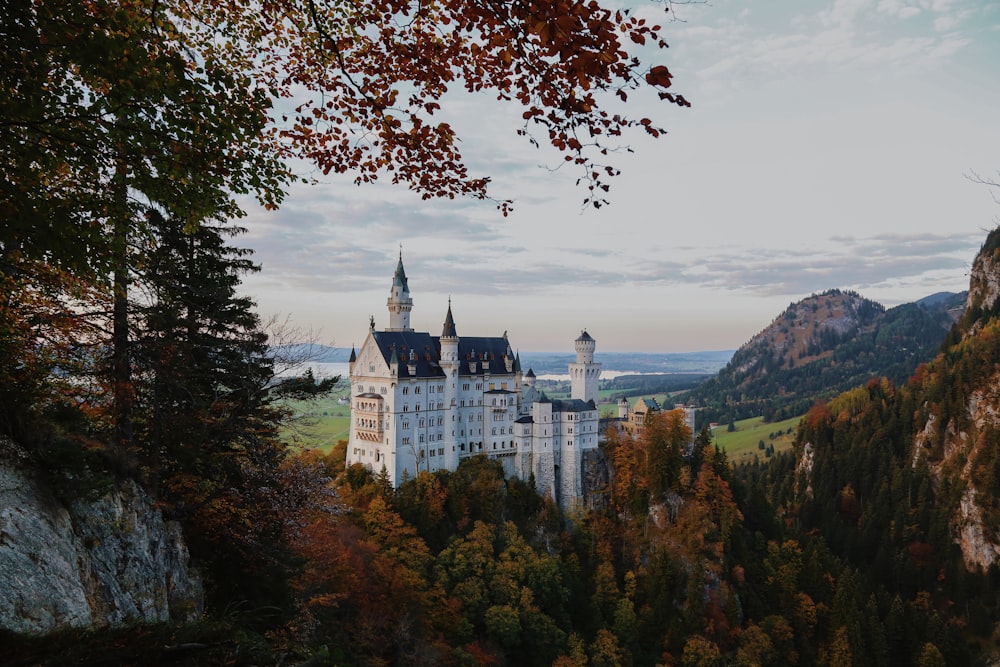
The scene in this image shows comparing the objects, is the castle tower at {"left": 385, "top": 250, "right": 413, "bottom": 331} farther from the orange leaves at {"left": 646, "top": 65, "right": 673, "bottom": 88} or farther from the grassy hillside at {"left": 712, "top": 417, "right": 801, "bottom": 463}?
the grassy hillside at {"left": 712, "top": 417, "right": 801, "bottom": 463}

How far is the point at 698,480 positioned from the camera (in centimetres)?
6994

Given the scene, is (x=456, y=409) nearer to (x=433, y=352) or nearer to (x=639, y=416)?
(x=433, y=352)

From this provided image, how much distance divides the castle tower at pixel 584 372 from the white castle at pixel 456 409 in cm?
13

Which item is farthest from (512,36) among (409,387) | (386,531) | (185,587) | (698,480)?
(698,480)

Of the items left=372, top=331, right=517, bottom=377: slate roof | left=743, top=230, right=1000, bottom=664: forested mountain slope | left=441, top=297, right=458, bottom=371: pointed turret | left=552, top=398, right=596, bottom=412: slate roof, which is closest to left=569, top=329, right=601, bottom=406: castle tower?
left=552, top=398, right=596, bottom=412: slate roof

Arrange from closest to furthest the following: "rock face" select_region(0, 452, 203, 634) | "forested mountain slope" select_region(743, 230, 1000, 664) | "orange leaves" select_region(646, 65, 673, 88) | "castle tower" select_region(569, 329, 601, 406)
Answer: "orange leaves" select_region(646, 65, 673, 88)
"rock face" select_region(0, 452, 203, 634)
"castle tower" select_region(569, 329, 601, 406)
"forested mountain slope" select_region(743, 230, 1000, 664)

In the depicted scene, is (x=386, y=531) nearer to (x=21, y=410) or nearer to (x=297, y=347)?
(x=297, y=347)

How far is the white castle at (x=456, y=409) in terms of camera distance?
201 feet

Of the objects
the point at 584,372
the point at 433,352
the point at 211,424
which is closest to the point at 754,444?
the point at 584,372

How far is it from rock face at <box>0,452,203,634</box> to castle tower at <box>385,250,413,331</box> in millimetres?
52866

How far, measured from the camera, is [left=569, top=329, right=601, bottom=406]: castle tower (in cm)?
7750

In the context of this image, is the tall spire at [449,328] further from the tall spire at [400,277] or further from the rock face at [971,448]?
the rock face at [971,448]

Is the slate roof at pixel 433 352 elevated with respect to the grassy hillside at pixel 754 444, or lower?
elevated

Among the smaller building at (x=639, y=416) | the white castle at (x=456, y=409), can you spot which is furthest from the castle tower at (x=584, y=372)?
the smaller building at (x=639, y=416)
